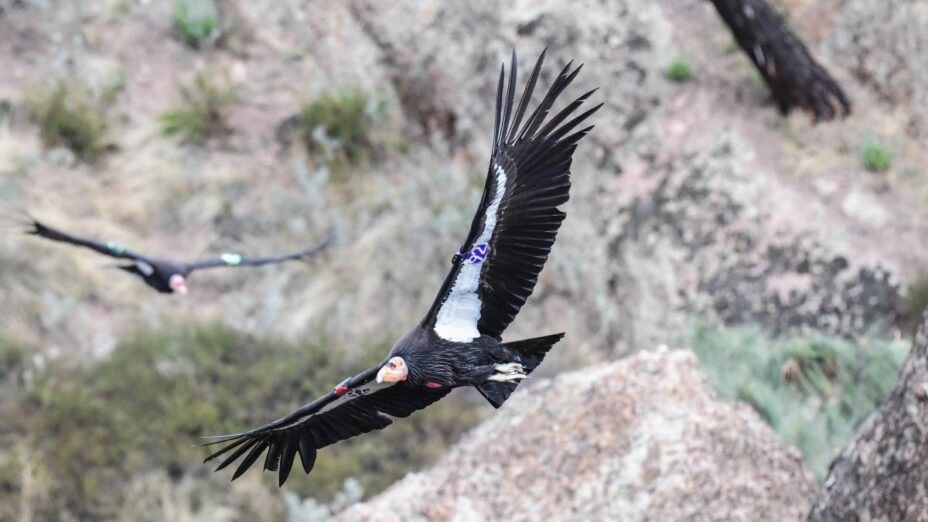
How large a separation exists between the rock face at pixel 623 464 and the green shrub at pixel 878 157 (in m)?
Result: 3.57

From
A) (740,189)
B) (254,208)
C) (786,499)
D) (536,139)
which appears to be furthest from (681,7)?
(536,139)

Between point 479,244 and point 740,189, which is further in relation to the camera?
point 740,189

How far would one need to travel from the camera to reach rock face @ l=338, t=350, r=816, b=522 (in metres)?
4.91

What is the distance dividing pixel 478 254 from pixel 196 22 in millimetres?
8912

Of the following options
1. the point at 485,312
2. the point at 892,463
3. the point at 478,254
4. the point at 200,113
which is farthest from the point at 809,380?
the point at 200,113

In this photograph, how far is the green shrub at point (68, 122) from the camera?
10523mm

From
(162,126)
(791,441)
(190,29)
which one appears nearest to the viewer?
(791,441)

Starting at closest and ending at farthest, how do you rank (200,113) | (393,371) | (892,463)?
(393,371) < (892,463) < (200,113)

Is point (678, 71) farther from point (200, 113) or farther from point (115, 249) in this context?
point (115, 249)

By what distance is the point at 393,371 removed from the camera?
3199 millimetres

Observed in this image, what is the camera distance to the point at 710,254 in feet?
27.7

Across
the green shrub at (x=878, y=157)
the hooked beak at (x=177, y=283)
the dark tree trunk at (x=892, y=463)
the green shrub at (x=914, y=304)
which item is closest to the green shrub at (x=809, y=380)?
the green shrub at (x=914, y=304)

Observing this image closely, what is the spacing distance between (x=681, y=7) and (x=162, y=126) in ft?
15.8

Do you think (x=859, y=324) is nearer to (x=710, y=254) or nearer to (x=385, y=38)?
(x=710, y=254)
